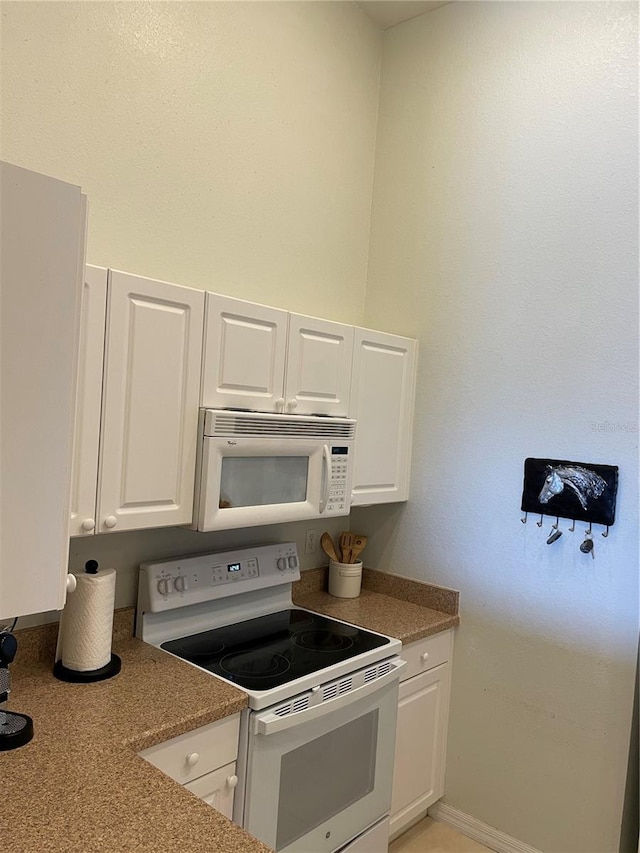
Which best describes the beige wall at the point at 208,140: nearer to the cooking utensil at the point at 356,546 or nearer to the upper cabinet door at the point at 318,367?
the cooking utensil at the point at 356,546

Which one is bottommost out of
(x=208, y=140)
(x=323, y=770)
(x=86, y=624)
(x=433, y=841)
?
(x=433, y=841)

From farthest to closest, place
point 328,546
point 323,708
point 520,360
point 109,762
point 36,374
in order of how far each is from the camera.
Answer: point 328,546 < point 520,360 < point 323,708 < point 109,762 < point 36,374

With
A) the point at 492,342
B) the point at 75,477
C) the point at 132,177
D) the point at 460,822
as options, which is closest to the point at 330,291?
the point at 492,342

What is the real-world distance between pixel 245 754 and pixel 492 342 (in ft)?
5.63

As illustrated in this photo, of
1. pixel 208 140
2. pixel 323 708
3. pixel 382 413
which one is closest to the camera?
pixel 323 708

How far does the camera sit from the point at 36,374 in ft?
2.90

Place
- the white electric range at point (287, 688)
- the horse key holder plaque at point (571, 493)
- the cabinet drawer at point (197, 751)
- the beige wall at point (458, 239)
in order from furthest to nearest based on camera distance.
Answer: the horse key holder plaque at point (571, 493), the beige wall at point (458, 239), the white electric range at point (287, 688), the cabinet drawer at point (197, 751)

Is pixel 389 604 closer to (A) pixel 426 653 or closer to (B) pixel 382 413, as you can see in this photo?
(A) pixel 426 653

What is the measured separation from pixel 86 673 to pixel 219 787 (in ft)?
1.55

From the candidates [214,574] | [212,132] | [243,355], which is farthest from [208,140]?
[214,574]

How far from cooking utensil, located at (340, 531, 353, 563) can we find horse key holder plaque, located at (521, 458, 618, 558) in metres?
0.76

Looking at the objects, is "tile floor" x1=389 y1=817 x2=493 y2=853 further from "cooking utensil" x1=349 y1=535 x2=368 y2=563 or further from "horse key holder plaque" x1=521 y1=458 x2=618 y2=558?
"horse key holder plaque" x1=521 y1=458 x2=618 y2=558

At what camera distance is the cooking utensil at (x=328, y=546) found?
2.81m

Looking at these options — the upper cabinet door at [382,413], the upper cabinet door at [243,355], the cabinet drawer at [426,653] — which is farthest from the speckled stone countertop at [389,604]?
the upper cabinet door at [243,355]
